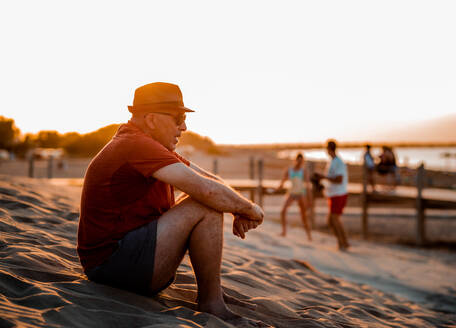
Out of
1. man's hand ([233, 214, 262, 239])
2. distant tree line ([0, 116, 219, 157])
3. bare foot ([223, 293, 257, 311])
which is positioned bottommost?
bare foot ([223, 293, 257, 311])

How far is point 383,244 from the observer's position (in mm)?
9688

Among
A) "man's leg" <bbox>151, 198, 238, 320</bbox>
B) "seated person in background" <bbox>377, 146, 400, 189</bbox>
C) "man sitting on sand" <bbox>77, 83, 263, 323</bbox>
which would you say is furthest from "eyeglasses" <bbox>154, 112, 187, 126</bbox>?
"seated person in background" <bbox>377, 146, 400, 189</bbox>

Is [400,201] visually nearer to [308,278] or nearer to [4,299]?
[308,278]

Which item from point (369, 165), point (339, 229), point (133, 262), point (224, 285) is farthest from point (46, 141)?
point (133, 262)

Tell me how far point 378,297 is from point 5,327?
3.88 metres

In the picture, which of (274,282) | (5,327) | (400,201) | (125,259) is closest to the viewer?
(5,327)

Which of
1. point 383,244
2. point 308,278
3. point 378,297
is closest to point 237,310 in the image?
point 308,278

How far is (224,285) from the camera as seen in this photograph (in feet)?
11.3

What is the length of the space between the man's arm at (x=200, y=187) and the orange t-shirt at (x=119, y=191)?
2.0 inches

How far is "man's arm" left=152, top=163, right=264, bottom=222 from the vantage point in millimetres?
2471

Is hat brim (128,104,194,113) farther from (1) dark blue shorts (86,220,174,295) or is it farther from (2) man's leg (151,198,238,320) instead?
(1) dark blue shorts (86,220,174,295)

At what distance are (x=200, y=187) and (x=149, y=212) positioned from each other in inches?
14.5

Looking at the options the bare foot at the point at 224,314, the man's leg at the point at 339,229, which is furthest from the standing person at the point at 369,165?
the bare foot at the point at 224,314

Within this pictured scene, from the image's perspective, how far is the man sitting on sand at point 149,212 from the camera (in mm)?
2512
